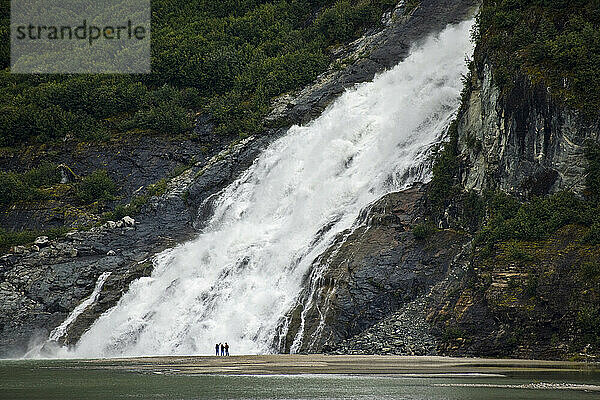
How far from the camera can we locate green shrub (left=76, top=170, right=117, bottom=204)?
57812mm

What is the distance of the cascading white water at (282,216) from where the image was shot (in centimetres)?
3825

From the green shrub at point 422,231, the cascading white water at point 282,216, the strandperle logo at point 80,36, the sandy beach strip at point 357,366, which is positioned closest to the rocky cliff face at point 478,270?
the green shrub at point 422,231

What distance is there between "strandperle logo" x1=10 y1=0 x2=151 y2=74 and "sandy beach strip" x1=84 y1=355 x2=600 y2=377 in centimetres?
4910

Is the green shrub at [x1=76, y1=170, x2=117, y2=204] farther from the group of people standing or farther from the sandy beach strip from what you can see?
the sandy beach strip

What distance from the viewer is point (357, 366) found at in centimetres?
2614

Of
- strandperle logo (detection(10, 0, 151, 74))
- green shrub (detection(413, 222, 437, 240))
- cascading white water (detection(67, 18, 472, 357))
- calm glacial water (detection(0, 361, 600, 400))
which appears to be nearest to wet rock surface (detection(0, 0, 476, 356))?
cascading white water (detection(67, 18, 472, 357))

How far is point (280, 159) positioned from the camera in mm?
54469

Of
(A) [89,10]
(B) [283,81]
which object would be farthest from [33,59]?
(B) [283,81]

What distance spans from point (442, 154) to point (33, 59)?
57.6 meters

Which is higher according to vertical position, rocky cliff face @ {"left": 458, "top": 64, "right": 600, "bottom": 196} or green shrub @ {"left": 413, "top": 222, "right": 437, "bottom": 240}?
rocky cliff face @ {"left": 458, "top": 64, "right": 600, "bottom": 196}

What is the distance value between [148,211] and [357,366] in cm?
3206

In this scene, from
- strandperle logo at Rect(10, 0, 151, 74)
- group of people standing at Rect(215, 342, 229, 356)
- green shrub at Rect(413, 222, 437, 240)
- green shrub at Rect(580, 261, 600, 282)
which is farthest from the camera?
strandperle logo at Rect(10, 0, 151, 74)

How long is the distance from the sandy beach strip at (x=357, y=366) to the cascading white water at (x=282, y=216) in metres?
6.10

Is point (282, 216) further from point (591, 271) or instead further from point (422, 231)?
point (591, 271)
